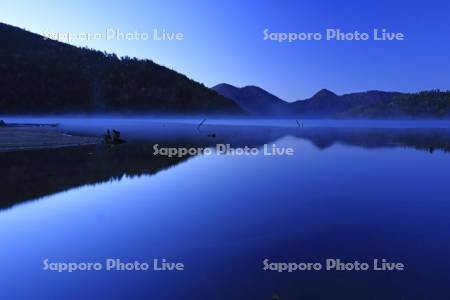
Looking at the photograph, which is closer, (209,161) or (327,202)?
(327,202)

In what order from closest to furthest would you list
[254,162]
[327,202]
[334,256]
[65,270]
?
[65,270] → [334,256] → [327,202] → [254,162]

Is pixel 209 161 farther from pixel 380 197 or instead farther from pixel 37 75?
pixel 37 75

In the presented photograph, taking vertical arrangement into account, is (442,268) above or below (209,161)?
below

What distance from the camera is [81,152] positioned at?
3591 cm

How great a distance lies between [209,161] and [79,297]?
997 inches

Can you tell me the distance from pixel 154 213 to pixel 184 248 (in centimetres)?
464

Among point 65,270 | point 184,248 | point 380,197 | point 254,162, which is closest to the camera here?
point 65,270

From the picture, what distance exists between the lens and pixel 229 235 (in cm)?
1323

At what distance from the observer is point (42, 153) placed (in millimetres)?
33469

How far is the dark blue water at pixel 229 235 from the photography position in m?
9.27

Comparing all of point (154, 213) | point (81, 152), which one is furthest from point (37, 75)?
point (154, 213)

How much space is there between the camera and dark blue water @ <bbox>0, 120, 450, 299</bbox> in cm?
927

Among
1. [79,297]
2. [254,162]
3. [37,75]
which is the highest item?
[37,75]

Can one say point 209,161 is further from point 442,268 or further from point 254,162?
point 442,268
